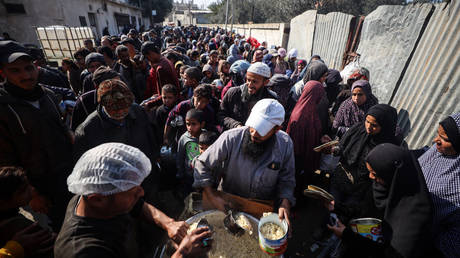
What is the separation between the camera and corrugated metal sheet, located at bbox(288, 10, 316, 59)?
9.65m

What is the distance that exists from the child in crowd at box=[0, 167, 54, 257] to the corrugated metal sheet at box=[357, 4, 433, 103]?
18.9 feet

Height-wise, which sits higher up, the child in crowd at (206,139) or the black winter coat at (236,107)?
the black winter coat at (236,107)

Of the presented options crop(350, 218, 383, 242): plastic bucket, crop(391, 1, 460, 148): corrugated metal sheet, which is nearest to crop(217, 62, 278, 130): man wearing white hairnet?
crop(350, 218, 383, 242): plastic bucket

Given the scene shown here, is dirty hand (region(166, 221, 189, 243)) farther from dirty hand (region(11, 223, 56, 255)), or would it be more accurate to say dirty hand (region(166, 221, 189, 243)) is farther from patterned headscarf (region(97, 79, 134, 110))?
patterned headscarf (region(97, 79, 134, 110))

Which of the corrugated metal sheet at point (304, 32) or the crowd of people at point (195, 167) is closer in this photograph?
the crowd of people at point (195, 167)

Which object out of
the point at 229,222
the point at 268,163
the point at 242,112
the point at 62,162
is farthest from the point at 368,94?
the point at 62,162

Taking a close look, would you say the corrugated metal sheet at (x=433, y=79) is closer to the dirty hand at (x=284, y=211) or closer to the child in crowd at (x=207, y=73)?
the dirty hand at (x=284, y=211)

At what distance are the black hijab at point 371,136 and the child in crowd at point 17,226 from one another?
137 inches

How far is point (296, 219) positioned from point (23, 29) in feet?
71.2

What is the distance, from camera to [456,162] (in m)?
1.97

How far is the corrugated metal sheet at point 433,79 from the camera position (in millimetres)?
3113

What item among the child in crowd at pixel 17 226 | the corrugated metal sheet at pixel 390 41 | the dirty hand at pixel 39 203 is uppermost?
the corrugated metal sheet at pixel 390 41

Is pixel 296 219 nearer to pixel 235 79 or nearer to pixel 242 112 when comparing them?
pixel 242 112

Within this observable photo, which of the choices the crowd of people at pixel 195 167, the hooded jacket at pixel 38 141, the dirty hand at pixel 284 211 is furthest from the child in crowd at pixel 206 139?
the hooded jacket at pixel 38 141
